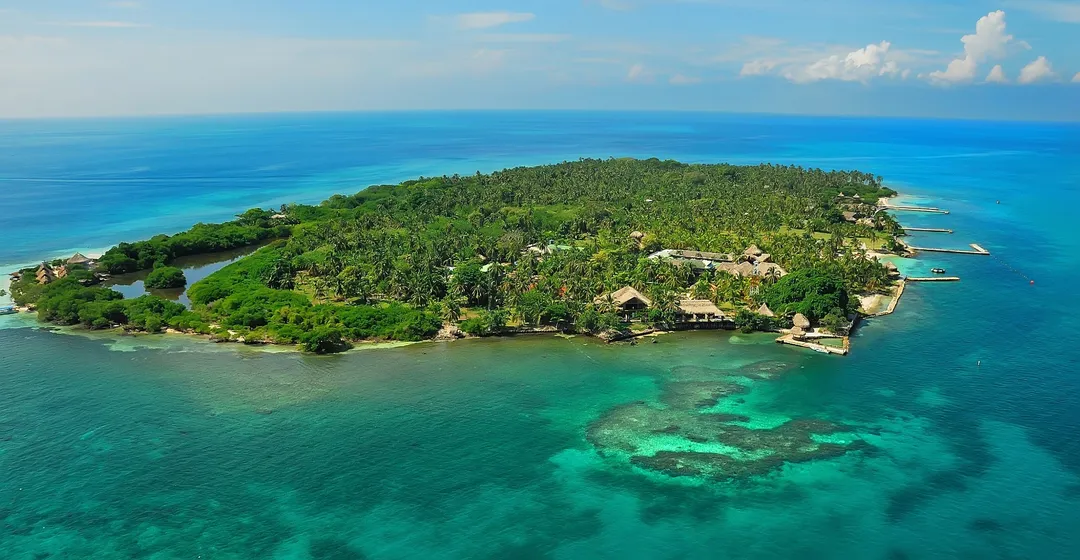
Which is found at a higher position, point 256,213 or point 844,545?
point 256,213

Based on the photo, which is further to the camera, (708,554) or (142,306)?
(142,306)

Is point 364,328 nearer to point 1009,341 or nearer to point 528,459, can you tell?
point 528,459

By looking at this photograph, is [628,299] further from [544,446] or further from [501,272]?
[544,446]

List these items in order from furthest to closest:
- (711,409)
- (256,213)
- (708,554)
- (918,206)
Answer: (918,206) → (256,213) → (711,409) → (708,554)

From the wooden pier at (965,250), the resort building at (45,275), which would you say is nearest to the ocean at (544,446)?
the resort building at (45,275)

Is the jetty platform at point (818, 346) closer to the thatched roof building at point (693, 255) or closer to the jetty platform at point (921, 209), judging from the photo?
the thatched roof building at point (693, 255)

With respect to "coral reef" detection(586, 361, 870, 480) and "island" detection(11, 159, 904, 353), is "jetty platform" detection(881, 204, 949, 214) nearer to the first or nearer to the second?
"island" detection(11, 159, 904, 353)

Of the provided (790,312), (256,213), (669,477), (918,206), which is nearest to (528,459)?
(669,477)
